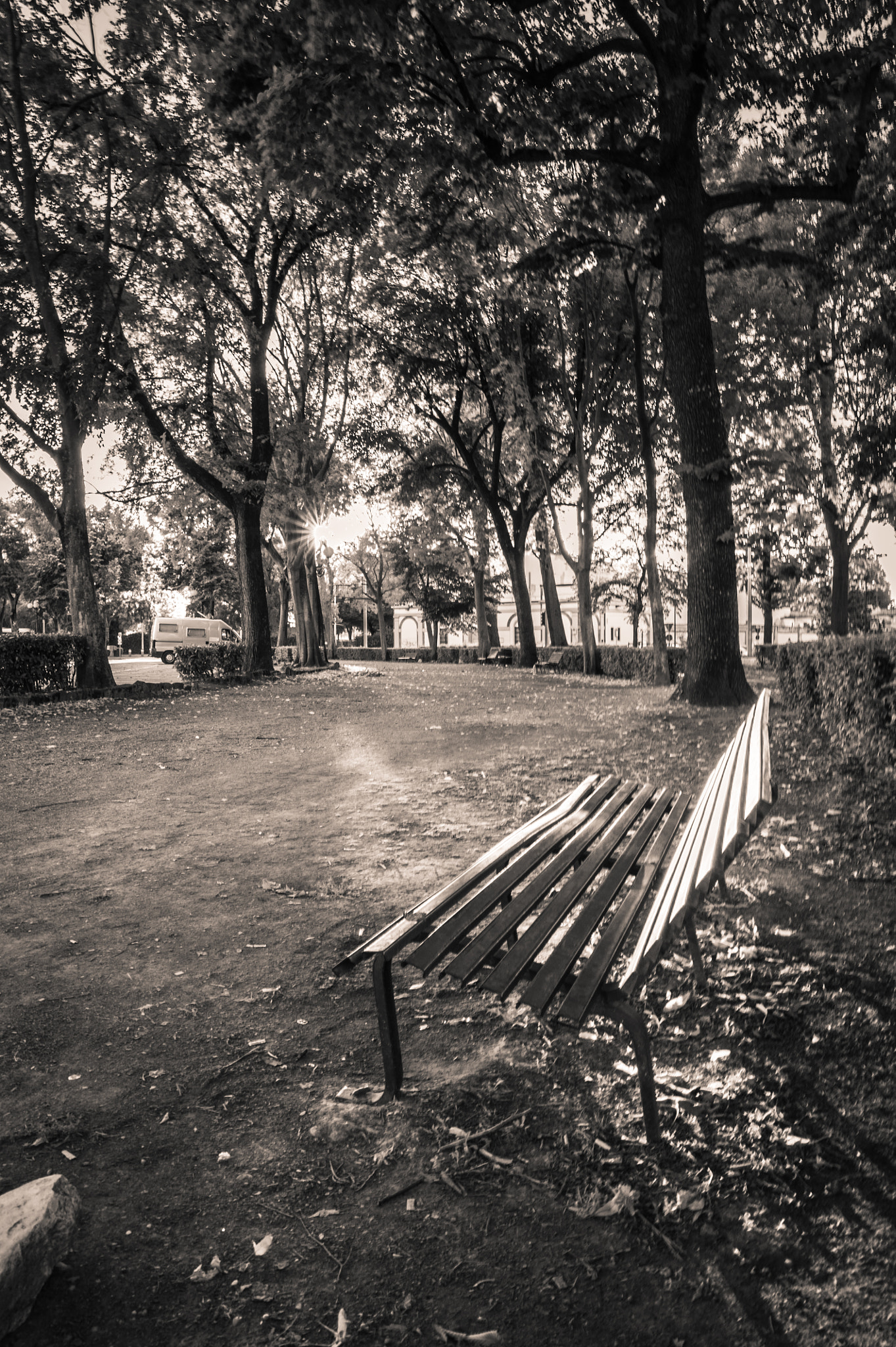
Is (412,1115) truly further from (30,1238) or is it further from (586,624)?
(586,624)

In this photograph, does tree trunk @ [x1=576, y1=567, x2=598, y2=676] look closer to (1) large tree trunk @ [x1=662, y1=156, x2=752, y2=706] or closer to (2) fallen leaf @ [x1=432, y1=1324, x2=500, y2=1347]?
(1) large tree trunk @ [x1=662, y1=156, x2=752, y2=706]

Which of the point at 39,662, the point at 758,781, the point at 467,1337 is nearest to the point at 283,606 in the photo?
the point at 39,662

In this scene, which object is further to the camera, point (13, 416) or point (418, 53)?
point (13, 416)

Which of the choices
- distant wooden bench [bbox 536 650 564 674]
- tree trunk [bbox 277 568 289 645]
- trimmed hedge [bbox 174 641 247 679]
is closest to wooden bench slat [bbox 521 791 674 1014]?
trimmed hedge [bbox 174 641 247 679]

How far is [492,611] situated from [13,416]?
4325 centimetres

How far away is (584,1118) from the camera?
7.97 feet

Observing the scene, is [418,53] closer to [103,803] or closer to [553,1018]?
[103,803]

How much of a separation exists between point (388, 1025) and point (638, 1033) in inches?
31.6

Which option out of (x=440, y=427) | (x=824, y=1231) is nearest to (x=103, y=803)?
(x=824, y=1231)

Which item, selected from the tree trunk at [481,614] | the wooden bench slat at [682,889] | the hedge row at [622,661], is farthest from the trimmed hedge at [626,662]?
the wooden bench slat at [682,889]

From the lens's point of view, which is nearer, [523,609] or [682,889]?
[682,889]

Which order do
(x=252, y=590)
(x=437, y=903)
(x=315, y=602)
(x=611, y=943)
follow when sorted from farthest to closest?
(x=315, y=602) < (x=252, y=590) < (x=437, y=903) < (x=611, y=943)

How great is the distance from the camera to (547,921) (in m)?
2.58

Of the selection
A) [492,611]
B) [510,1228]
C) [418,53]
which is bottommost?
Answer: [510,1228]
